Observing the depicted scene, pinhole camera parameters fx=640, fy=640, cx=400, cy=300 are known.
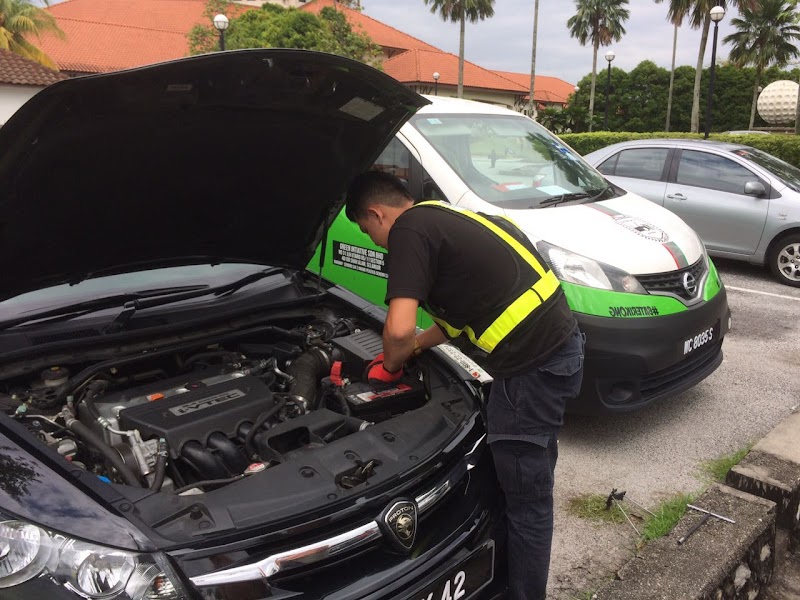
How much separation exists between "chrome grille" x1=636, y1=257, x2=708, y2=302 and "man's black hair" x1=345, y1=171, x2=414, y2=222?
190 centimetres

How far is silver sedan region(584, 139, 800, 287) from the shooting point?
6.92 meters

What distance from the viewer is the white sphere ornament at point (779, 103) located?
29.6 metres

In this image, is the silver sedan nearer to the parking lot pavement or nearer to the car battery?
the parking lot pavement

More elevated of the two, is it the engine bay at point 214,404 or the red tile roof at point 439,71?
the red tile roof at point 439,71

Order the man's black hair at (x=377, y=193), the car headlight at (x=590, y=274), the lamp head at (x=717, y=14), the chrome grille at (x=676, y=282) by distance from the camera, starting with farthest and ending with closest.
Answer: the lamp head at (x=717, y=14) → the chrome grille at (x=676, y=282) → the car headlight at (x=590, y=274) → the man's black hair at (x=377, y=193)

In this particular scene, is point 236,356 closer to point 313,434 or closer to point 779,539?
point 313,434

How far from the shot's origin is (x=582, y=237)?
3746mm

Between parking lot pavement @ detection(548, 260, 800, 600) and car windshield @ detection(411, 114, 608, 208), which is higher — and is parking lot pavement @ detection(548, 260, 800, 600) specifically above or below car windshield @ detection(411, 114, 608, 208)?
below

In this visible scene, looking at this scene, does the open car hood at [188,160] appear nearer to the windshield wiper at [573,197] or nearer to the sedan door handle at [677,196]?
the windshield wiper at [573,197]

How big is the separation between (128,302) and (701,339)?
3.14 m

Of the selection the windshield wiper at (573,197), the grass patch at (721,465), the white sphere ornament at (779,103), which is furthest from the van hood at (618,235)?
the white sphere ornament at (779,103)

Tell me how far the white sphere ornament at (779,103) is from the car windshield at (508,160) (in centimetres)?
3046

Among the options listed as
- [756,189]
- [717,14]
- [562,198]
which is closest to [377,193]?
[562,198]

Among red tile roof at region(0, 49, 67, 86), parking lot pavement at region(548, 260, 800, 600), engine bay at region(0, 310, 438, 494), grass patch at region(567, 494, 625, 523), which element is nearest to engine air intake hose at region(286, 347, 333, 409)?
engine bay at region(0, 310, 438, 494)
